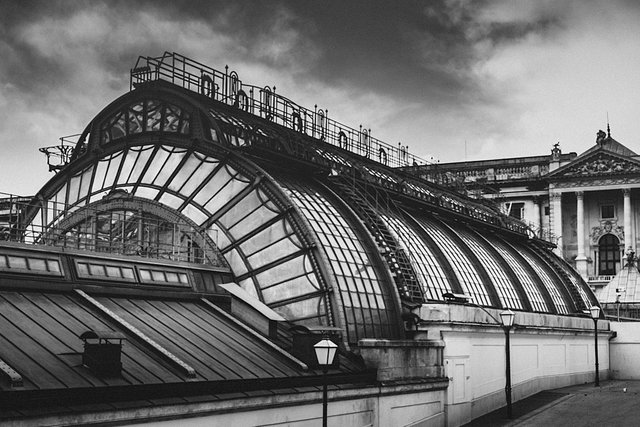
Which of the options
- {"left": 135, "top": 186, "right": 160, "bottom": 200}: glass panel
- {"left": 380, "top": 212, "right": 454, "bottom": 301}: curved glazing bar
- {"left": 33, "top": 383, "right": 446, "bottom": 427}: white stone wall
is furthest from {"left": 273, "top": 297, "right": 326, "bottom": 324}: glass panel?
{"left": 380, "top": 212, "right": 454, "bottom": 301}: curved glazing bar

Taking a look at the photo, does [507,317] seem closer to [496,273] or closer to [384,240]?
[384,240]

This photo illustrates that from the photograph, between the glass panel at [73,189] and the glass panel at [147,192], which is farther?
the glass panel at [73,189]

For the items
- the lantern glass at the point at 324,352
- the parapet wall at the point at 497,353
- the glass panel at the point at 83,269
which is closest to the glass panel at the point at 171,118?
the glass panel at the point at 83,269

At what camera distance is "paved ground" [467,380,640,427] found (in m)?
39.6

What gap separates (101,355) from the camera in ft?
74.4

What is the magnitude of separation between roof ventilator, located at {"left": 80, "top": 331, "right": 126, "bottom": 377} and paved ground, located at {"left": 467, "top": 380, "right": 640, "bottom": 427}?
19.9 m

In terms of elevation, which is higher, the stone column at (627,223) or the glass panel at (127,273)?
the stone column at (627,223)

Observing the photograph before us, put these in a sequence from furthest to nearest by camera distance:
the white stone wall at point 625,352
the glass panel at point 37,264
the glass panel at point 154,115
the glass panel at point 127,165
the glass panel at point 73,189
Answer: the white stone wall at point 625,352 < the glass panel at point 73,189 < the glass panel at point 127,165 < the glass panel at point 154,115 < the glass panel at point 37,264

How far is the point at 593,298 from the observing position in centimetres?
7125

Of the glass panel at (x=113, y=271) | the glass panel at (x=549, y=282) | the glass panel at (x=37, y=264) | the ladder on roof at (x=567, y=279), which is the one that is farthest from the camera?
the ladder on roof at (x=567, y=279)

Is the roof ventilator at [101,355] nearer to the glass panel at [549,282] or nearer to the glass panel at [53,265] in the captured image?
the glass panel at [53,265]

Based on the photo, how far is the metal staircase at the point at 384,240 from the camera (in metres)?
38.6

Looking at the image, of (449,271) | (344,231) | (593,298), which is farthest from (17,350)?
(593,298)

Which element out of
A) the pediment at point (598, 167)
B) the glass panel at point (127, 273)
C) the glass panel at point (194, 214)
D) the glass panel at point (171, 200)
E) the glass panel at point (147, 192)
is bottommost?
the glass panel at point (127, 273)
